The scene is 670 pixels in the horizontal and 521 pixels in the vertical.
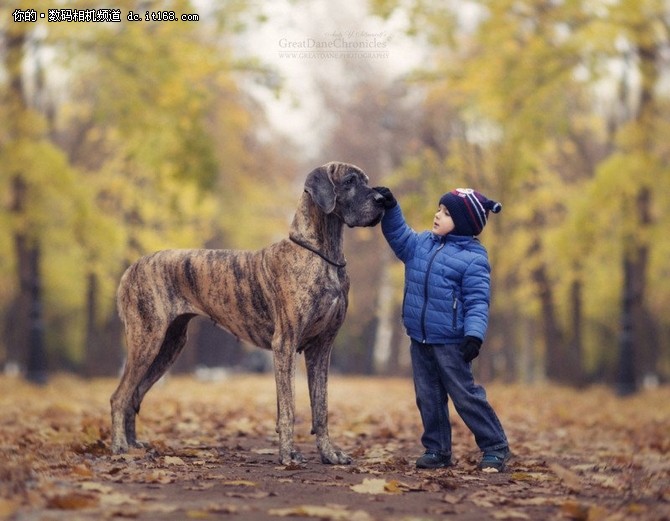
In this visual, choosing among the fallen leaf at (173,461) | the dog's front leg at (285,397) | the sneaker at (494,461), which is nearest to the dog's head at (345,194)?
the dog's front leg at (285,397)

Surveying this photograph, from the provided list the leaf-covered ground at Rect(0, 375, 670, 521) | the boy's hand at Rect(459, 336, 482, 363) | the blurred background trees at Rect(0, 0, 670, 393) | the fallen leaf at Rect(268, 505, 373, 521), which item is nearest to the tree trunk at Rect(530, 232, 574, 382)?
the blurred background trees at Rect(0, 0, 670, 393)

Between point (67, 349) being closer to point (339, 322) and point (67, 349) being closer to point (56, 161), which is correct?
point (56, 161)

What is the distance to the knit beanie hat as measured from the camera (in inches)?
285

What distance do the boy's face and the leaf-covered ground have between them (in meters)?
1.79

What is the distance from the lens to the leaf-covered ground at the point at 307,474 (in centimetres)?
514

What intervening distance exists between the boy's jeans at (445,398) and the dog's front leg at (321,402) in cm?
68

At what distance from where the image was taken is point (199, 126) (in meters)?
19.2

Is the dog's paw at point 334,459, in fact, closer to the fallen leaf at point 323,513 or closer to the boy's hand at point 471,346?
the boy's hand at point 471,346

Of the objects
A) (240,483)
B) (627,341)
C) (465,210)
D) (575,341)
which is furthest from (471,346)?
(575,341)

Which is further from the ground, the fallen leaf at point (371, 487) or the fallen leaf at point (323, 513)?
the fallen leaf at point (323, 513)

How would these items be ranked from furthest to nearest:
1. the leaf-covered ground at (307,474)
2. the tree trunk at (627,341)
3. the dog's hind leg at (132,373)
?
the tree trunk at (627,341), the dog's hind leg at (132,373), the leaf-covered ground at (307,474)

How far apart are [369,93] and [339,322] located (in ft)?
82.2

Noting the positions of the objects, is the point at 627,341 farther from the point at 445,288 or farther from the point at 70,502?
the point at 70,502

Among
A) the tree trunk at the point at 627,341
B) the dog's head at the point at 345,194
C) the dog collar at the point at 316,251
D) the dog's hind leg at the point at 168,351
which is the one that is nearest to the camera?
the dog's head at the point at 345,194
